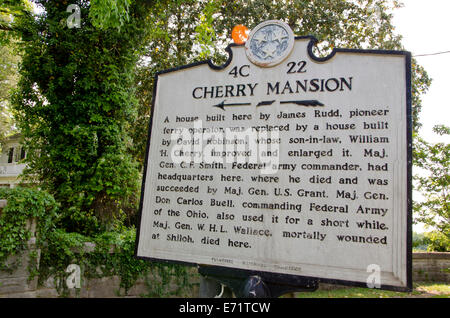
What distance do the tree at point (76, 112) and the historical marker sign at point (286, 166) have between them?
4068 millimetres

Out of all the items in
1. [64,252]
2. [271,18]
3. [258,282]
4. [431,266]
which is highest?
[271,18]

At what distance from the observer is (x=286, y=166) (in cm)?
251

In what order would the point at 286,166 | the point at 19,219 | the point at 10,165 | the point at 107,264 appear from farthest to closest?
the point at 10,165 < the point at 107,264 < the point at 19,219 < the point at 286,166

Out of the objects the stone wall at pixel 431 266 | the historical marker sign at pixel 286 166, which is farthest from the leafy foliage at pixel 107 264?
the stone wall at pixel 431 266

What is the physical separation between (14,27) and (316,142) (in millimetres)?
7615

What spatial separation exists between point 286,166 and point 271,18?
962cm

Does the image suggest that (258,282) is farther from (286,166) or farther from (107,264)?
(107,264)

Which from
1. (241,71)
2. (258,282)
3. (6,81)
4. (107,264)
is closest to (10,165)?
(6,81)

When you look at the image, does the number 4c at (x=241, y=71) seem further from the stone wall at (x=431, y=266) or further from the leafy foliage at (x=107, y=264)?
the stone wall at (x=431, y=266)

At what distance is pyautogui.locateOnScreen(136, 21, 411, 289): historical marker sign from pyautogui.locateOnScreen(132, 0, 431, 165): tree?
7.91 meters

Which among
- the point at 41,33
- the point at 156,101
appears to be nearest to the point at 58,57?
the point at 41,33

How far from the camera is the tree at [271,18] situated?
10.7 metres

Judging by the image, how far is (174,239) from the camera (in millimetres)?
2729
